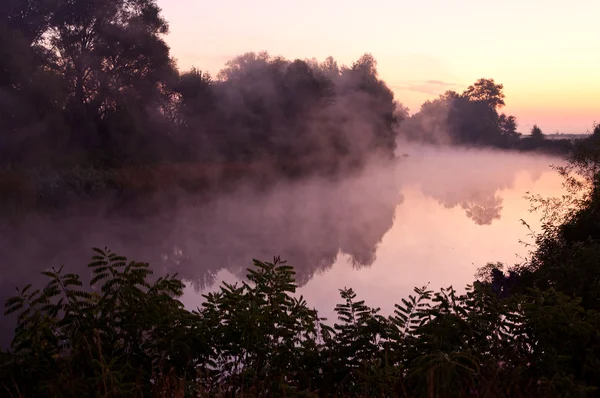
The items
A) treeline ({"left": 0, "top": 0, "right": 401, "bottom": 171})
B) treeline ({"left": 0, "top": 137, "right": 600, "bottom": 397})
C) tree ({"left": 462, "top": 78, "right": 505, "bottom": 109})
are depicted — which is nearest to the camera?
treeline ({"left": 0, "top": 137, "right": 600, "bottom": 397})

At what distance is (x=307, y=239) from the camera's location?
2353 cm

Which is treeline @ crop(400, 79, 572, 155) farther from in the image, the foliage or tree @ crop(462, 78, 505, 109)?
the foliage

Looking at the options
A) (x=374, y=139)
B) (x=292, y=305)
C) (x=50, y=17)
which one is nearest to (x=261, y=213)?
(x=50, y=17)

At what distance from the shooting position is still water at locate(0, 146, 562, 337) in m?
16.2

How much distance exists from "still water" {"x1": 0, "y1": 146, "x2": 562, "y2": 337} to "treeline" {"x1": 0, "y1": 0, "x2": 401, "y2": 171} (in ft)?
17.7

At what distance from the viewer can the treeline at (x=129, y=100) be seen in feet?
91.8

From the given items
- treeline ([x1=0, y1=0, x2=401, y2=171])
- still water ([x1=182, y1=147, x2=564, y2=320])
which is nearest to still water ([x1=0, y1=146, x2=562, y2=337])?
still water ([x1=182, y1=147, x2=564, y2=320])

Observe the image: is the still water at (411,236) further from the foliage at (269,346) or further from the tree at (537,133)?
the tree at (537,133)

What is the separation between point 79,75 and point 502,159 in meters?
73.7

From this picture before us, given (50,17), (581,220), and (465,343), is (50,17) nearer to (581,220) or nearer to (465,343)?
(581,220)

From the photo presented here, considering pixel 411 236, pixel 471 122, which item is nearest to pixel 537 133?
pixel 471 122

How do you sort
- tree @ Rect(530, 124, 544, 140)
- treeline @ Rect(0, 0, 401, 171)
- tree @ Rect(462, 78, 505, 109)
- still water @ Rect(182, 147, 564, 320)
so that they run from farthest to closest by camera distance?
tree @ Rect(462, 78, 505, 109)
tree @ Rect(530, 124, 544, 140)
treeline @ Rect(0, 0, 401, 171)
still water @ Rect(182, 147, 564, 320)

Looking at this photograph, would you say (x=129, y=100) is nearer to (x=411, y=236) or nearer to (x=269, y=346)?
(x=411, y=236)

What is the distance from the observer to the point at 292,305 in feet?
18.6
